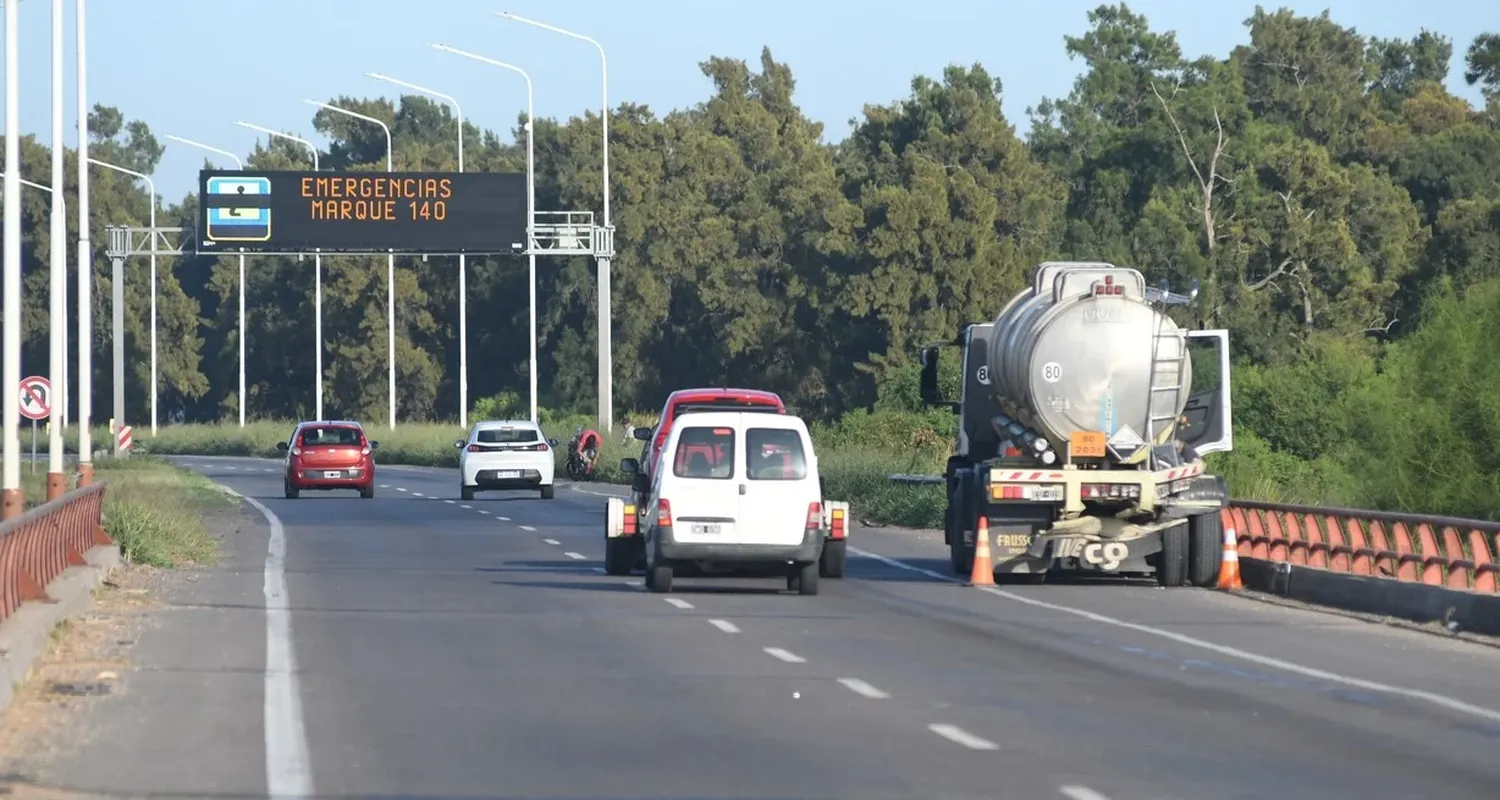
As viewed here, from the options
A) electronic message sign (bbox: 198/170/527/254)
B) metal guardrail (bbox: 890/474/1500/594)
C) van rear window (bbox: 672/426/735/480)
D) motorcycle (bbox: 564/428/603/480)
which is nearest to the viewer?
metal guardrail (bbox: 890/474/1500/594)

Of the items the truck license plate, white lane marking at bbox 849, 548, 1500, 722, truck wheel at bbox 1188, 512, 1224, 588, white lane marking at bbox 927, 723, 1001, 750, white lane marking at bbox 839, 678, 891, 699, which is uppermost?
the truck license plate

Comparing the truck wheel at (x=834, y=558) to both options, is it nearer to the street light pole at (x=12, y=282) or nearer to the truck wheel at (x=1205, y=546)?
the truck wheel at (x=1205, y=546)

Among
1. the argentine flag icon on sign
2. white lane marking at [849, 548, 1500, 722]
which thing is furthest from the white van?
the argentine flag icon on sign

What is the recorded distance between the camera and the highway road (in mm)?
11523

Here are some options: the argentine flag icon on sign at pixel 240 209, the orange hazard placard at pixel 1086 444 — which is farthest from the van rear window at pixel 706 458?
the argentine flag icon on sign at pixel 240 209

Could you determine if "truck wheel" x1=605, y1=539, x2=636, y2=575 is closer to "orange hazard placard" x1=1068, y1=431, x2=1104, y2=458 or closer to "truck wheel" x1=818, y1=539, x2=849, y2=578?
"truck wheel" x1=818, y1=539, x2=849, y2=578

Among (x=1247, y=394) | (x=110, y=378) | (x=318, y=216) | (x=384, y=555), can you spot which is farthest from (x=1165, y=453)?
(x=110, y=378)

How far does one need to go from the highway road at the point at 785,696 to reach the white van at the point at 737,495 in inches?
20.4

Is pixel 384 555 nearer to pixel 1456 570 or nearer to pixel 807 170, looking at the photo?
pixel 1456 570

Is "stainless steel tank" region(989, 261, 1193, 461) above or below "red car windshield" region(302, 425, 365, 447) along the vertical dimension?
above

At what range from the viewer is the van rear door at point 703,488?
23.1 metres

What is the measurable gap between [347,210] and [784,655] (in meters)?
45.7

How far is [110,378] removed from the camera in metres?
120

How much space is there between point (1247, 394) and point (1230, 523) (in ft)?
87.3
